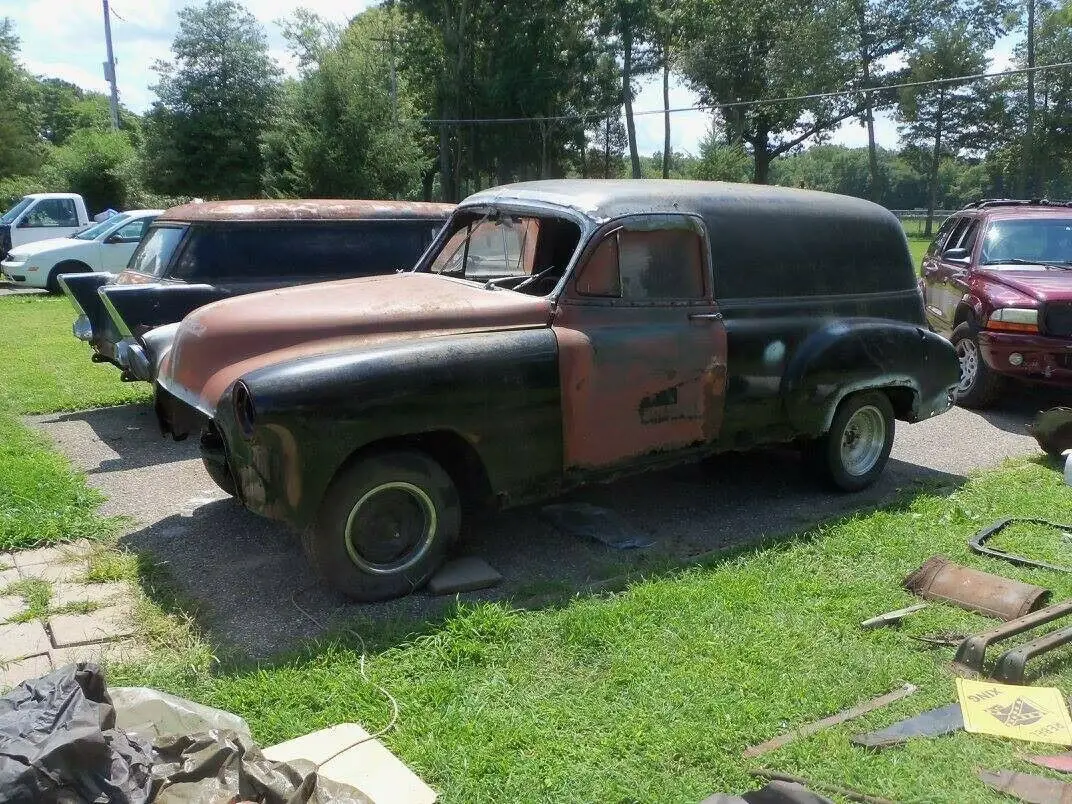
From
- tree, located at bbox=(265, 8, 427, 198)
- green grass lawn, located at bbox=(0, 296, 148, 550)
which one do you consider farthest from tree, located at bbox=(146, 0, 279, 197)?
green grass lawn, located at bbox=(0, 296, 148, 550)

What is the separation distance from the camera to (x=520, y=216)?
551cm

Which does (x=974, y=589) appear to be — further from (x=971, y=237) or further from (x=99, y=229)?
(x=99, y=229)

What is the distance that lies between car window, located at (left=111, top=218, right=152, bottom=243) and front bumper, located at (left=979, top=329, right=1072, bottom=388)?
1479 centimetres

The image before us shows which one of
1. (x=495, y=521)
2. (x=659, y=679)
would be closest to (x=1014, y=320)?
(x=495, y=521)

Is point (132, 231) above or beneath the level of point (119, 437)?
above

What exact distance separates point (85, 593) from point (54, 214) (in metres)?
19.2

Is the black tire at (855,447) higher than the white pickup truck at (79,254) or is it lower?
lower

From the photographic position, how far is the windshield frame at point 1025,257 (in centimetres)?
886

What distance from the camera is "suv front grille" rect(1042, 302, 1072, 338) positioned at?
7.75 meters

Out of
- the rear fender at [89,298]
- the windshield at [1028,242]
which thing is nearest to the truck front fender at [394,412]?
the rear fender at [89,298]

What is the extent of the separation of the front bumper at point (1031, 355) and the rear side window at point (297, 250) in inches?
208

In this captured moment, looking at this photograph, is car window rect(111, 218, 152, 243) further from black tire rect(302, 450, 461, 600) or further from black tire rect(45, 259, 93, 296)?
black tire rect(302, 450, 461, 600)

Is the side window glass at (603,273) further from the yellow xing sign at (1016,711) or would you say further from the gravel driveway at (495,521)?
the yellow xing sign at (1016,711)

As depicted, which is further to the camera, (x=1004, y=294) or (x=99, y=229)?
(x=99, y=229)
